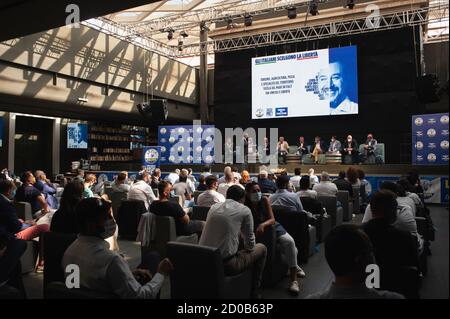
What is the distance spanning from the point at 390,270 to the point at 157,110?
35.2ft

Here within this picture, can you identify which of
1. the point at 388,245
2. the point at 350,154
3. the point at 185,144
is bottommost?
the point at 388,245

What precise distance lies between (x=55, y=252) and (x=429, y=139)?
35.1ft

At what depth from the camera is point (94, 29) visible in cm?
1148

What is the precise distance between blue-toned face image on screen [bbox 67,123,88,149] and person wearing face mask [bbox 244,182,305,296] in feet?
39.3

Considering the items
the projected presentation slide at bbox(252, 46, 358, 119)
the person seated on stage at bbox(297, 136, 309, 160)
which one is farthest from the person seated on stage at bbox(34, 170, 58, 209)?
the projected presentation slide at bbox(252, 46, 358, 119)

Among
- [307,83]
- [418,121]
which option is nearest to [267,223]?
[418,121]

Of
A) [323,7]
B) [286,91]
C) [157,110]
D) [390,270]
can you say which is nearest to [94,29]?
[157,110]

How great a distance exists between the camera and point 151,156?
13.2 metres

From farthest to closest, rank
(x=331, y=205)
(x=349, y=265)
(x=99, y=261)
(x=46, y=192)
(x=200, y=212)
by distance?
1. (x=331, y=205)
2. (x=46, y=192)
3. (x=200, y=212)
4. (x=99, y=261)
5. (x=349, y=265)

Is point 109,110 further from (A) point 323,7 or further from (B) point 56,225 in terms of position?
(B) point 56,225

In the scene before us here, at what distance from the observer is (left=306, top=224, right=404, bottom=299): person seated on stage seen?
4.67 feet

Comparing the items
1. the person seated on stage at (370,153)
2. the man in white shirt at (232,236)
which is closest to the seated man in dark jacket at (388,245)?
the man in white shirt at (232,236)

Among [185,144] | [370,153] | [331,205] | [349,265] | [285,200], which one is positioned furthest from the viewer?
[185,144]

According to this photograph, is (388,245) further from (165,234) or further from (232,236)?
(165,234)
